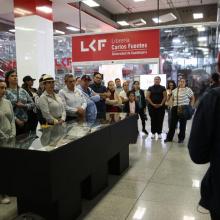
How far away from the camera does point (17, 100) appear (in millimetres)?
4039

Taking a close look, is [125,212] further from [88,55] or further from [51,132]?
[88,55]

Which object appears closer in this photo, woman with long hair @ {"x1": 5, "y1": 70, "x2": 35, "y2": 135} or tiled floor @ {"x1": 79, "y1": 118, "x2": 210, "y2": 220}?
tiled floor @ {"x1": 79, "y1": 118, "x2": 210, "y2": 220}

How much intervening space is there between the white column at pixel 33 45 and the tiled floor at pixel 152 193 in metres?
3.00

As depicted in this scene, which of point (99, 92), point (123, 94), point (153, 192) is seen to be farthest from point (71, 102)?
point (123, 94)

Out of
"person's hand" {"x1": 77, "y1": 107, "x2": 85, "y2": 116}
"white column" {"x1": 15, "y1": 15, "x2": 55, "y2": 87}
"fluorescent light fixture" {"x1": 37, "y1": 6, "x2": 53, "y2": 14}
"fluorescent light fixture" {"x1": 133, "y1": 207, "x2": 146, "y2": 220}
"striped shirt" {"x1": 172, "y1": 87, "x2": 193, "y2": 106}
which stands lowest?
"fluorescent light fixture" {"x1": 133, "y1": 207, "x2": 146, "y2": 220}

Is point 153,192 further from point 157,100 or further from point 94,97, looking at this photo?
point 157,100

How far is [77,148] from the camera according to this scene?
107 inches

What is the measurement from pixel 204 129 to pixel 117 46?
301 inches

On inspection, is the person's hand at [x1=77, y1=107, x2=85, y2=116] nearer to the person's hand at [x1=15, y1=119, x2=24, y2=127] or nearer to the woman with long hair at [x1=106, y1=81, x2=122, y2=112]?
the person's hand at [x1=15, y1=119, x2=24, y2=127]

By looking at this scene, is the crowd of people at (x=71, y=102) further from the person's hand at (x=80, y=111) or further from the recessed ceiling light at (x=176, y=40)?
the recessed ceiling light at (x=176, y=40)

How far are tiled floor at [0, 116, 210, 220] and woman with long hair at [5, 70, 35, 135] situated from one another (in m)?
1.31

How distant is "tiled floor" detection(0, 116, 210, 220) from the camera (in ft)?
9.62

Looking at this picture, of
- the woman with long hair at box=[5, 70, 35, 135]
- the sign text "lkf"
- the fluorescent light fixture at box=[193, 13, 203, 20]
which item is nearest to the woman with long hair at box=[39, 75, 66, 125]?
the woman with long hair at box=[5, 70, 35, 135]

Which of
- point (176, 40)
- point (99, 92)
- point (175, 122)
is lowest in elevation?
point (175, 122)
